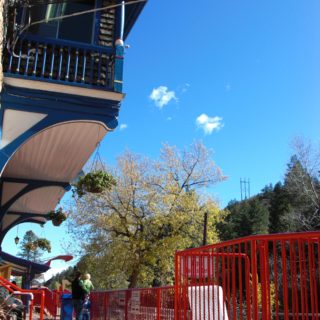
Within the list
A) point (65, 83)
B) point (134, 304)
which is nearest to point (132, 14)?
point (65, 83)

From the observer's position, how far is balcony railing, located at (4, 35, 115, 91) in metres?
8.11

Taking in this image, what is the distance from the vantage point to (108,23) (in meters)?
9.55

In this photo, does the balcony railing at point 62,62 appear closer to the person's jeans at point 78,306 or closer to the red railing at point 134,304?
the red railing at point 134,304

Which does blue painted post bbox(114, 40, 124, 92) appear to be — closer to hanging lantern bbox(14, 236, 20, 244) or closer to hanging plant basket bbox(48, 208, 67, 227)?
hanging plant basket bbox(48, 208, 67, 227)

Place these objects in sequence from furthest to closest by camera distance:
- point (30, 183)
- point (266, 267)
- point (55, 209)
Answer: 1. point (55, 209)
2. point (30, 183)
3. point (266, 267)

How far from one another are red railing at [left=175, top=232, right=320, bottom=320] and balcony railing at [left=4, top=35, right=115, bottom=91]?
4191 millimetres

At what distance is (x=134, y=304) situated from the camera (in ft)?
33.2

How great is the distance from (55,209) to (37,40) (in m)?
7.38

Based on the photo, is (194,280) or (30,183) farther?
(30,183)

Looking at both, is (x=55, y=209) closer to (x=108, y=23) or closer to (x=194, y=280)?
(x=108, y=23)

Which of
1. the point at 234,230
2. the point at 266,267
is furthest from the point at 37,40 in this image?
the point at 234,230

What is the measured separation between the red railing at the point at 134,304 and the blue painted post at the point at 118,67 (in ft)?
12.1

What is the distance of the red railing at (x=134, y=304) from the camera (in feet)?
27.3

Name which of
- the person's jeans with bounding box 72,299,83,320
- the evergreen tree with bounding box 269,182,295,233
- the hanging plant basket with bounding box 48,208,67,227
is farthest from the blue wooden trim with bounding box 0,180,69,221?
the evergreen tree with bounding box 269,182,295,233
